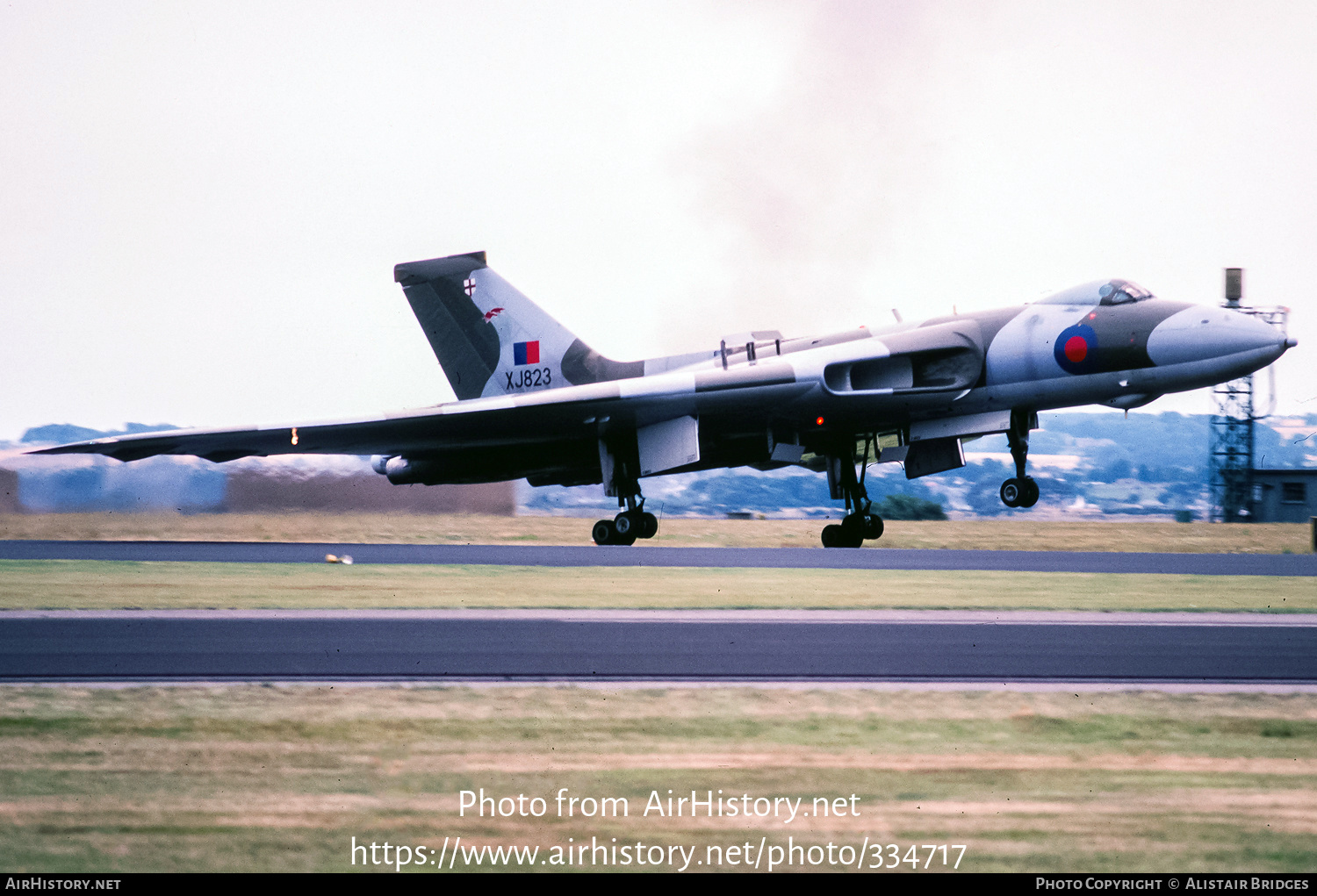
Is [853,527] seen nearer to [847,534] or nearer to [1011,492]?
[847,534]

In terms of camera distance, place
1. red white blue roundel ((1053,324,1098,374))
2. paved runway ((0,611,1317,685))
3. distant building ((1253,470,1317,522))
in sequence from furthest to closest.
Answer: distant building ((1253,470,1317,522)) → red white blue roundel ((1053,324,1098,374)) → paved runway ((0,611,1317,685))

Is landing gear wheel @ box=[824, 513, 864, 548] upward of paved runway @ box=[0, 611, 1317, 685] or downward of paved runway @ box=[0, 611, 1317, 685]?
downward

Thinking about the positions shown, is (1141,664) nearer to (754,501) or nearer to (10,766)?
(10,766)

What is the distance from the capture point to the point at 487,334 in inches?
900

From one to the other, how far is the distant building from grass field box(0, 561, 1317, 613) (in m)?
29.0

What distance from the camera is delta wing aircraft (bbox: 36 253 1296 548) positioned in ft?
54.9

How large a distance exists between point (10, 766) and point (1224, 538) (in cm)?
2667

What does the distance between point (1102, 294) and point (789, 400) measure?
4.75m

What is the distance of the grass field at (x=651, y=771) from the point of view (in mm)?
4223

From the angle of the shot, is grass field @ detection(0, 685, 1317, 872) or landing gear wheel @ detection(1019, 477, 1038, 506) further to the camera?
landing gear wheel @ detection(1019, 477, 1038, 506)

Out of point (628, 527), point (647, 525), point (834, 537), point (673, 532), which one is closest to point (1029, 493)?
point (834, 537)

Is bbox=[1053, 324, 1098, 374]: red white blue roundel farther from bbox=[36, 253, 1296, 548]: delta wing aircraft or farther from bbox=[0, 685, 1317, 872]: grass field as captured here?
bbox=[0, 685, 1317, 872]: grass field

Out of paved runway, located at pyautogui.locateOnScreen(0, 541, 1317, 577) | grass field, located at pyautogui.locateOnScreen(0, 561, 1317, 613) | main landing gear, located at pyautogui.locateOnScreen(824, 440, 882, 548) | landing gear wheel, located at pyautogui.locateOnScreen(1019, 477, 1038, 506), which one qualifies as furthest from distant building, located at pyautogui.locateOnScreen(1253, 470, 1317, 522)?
landing gear wheel, located at pyautogui.locateOnScreen(1019, 477, 1038, 506)

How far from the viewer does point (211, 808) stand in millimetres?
4555
